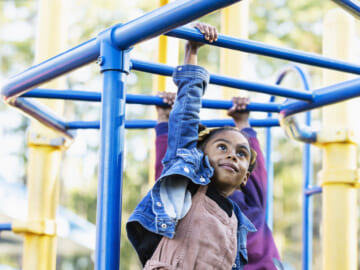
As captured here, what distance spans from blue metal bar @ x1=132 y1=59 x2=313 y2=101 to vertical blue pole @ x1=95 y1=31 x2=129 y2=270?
37cm

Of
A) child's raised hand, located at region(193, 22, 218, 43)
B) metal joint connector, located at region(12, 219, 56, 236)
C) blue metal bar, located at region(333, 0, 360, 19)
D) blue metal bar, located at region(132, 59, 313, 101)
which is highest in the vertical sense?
blue metal bar, located at region(333, 0, 360, 19)

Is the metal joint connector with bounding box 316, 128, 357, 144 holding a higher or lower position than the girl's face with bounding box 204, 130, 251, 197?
higher

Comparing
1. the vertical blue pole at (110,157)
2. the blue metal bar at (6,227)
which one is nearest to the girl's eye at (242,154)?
the vertical blue pole at (110,157)

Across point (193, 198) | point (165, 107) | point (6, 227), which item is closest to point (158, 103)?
point (165, 107)

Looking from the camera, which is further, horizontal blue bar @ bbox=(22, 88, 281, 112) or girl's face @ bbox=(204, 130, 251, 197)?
horizontal blue bar @ bbox=(22, 88, 281, 112)

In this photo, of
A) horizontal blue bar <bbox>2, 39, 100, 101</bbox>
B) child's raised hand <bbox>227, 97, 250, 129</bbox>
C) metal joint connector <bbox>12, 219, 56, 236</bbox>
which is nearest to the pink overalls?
horizontal blue bar <bbox>2, 39, 100, 101</bbox>

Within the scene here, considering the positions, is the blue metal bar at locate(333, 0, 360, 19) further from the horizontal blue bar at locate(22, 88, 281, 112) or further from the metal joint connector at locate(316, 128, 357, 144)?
the metal joint connector at locate(316, 128, 357, 144)

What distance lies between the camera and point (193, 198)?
6.04 feet

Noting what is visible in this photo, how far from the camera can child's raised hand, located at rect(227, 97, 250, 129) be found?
2568 millimetres

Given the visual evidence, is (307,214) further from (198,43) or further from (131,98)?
(198,43)

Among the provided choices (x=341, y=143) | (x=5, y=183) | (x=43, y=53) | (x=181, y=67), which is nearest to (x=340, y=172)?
(x=341, y=143)

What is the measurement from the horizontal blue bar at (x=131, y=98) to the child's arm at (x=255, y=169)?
0.03 m

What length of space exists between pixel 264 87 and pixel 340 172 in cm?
73

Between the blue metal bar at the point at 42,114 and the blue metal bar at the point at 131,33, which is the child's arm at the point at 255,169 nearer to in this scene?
the blue metal bar at the point at 42,114
